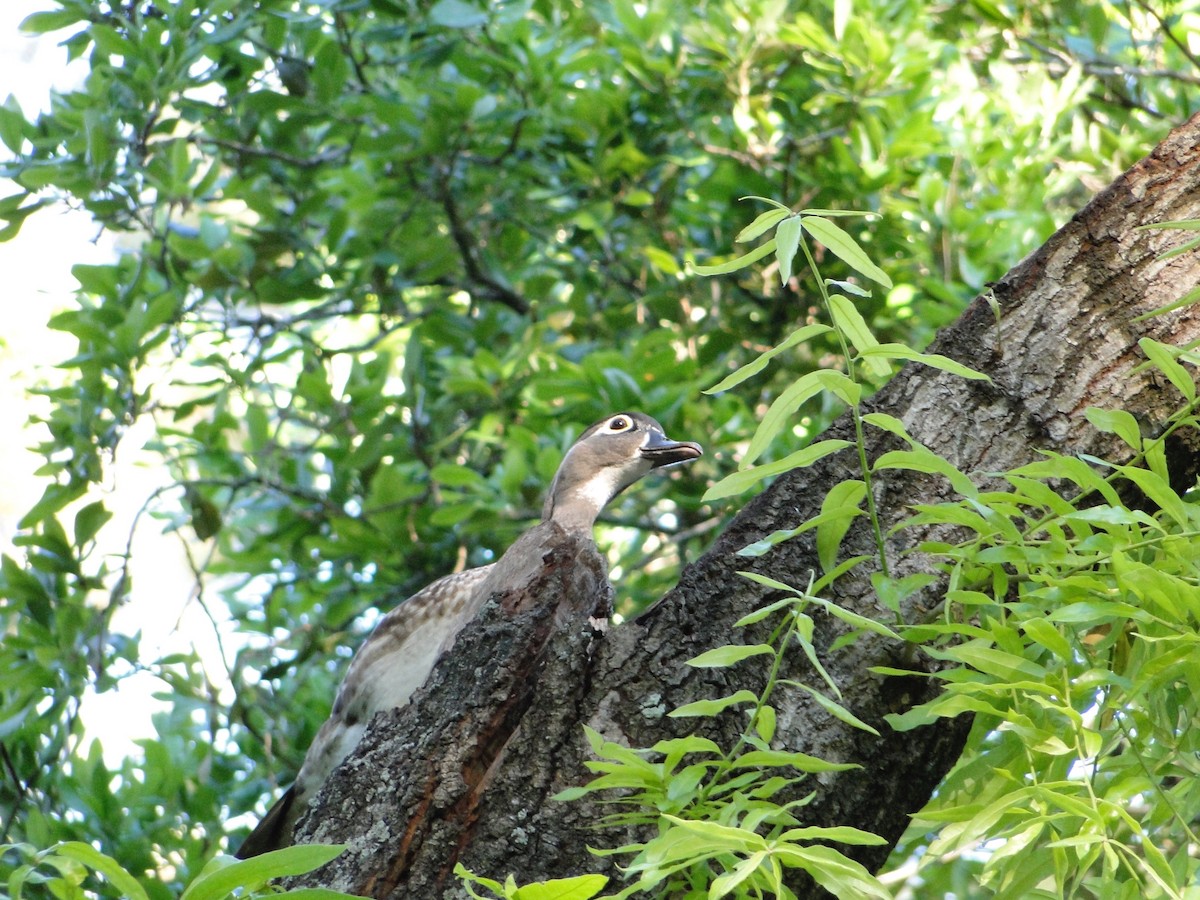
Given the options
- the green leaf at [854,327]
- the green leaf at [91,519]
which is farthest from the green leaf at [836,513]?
the green leaf at [91,519]

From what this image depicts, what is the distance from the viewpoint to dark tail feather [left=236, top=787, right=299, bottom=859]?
330cm

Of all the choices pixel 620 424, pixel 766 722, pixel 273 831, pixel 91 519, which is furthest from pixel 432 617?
pixel 766 722

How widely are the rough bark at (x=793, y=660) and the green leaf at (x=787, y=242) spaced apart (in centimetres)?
68

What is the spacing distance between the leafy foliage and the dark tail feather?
3.72 ft

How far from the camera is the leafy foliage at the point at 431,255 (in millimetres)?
4434

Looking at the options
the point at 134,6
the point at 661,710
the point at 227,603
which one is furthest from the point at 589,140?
the point at 661,710

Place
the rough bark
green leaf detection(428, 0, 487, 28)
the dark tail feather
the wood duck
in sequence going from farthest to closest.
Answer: green leaf detection(428, 0, 487, 28), the wood duck, the dark tail feather, the rough bark

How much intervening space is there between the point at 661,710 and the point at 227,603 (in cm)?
407

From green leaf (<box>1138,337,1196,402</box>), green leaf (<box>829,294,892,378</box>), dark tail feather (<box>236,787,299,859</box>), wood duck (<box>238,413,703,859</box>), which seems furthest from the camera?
wood duck (<box>238,413,703,859</box>)

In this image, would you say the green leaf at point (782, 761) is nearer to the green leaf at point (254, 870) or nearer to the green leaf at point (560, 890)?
the green leaf at point (560, 890)

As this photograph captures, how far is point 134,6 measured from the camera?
4.50 m

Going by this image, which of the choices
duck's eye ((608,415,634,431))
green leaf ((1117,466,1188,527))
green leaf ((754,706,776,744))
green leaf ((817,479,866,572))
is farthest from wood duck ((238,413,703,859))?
green leaf ((1117,466,1188,527))

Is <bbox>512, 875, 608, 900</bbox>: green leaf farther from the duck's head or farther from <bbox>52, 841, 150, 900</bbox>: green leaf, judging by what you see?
the duck's head

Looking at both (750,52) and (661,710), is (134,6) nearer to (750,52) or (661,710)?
(750,52)
